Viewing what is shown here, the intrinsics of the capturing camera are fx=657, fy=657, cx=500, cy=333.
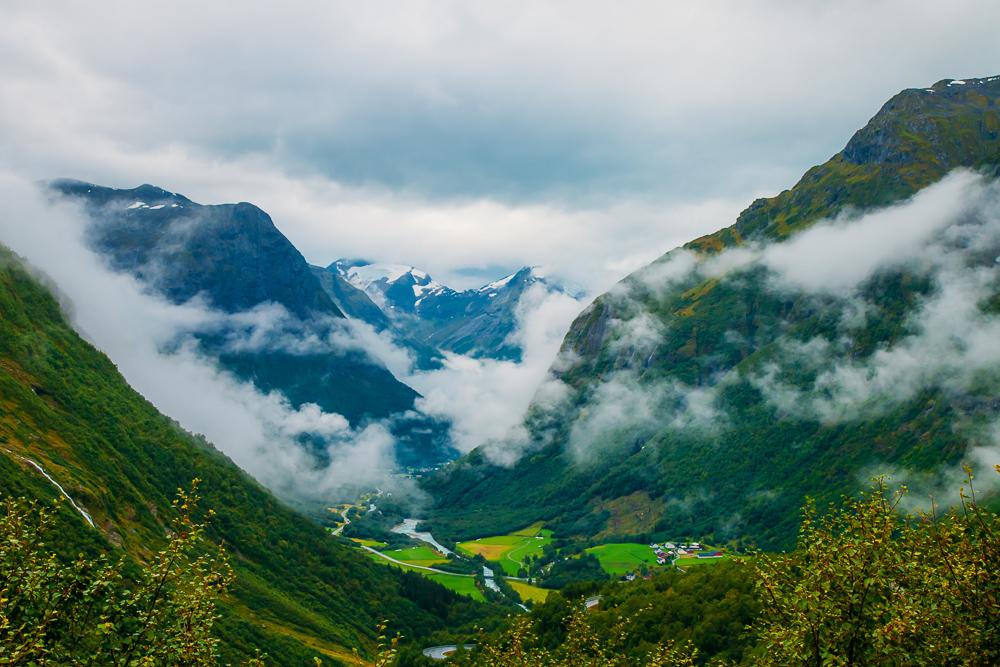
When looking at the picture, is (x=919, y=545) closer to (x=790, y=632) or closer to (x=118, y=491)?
(x=790, y=632)

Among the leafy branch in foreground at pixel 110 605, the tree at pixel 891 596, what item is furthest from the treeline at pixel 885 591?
the leafy branch in foreground at pixel 110 605

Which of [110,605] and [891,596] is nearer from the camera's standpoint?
[110,605]

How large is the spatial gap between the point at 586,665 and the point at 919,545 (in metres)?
21.8

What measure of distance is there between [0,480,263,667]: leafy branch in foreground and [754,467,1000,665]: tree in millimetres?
25123

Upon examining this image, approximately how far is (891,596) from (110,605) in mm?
35453

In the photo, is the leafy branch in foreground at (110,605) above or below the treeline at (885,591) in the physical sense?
above

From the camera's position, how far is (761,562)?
111 ft

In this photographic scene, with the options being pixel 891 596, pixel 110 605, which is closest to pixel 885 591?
pixel 891 596

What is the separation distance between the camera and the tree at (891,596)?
27734 mm

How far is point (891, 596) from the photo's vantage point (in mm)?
30641

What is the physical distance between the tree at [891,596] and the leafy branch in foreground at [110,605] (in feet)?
82.4

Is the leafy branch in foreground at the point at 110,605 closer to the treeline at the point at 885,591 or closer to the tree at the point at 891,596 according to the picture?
the treeline at the point at 885,591

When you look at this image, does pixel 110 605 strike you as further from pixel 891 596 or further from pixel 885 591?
pixel 891 596

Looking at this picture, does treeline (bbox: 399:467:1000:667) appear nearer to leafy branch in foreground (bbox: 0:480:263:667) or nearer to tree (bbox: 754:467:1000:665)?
tree (bbox: 754:467:1000:665)
